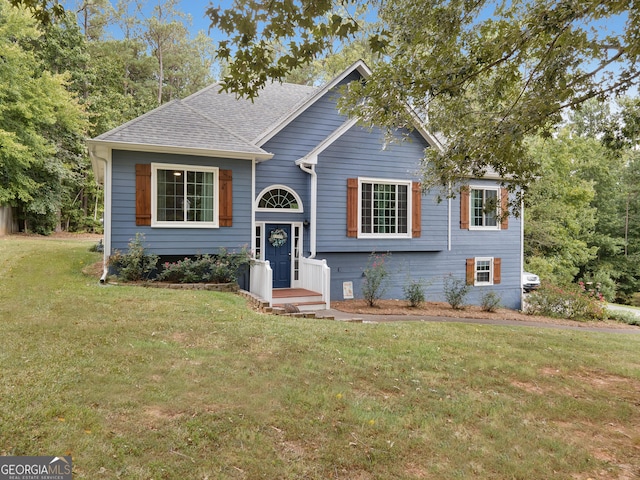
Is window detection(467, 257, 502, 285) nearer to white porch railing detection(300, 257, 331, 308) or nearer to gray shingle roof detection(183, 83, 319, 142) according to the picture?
white porch railing detection(300, 257, 331, 308)

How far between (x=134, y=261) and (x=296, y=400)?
755 cm

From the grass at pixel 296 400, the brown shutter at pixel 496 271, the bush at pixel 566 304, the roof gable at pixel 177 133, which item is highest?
the roof gable at pixel 177 133

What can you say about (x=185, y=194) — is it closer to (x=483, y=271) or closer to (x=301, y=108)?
(x=301, y=108)

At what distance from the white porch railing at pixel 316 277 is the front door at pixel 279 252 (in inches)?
19.5

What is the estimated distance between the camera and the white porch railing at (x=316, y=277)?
11.2 meters

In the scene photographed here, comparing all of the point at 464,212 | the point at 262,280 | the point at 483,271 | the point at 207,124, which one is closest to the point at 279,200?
the point at 207,124

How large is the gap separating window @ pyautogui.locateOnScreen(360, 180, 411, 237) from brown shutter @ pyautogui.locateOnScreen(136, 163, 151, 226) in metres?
6.15

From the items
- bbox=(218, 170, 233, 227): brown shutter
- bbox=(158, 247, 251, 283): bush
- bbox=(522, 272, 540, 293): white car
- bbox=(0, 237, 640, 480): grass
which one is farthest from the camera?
bbox=(522, 272, 540, 293): white car

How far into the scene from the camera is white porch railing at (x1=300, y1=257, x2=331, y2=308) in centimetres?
1123

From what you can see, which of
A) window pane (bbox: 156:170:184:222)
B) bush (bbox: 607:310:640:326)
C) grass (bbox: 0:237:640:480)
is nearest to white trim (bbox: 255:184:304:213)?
window pane (bbox: 156:170:184:222)

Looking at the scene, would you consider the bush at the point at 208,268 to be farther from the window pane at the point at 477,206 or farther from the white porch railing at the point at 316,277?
the window pane at the point at 477,206

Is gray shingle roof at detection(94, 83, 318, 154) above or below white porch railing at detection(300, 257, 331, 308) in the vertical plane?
above

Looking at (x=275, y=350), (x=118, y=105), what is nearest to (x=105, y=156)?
(x=275, y=350)

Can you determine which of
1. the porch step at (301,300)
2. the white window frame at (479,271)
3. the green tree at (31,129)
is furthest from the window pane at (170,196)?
the green tree at (31,129)
